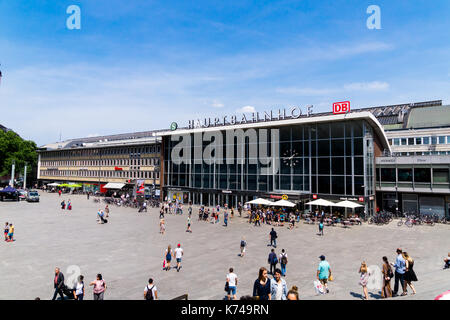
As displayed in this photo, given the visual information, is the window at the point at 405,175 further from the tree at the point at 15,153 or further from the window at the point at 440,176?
the tree at the point at 15,153

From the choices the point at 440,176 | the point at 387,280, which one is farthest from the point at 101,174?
the point at 387,280

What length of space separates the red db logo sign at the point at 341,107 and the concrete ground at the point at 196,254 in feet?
48.1

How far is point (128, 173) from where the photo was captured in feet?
231

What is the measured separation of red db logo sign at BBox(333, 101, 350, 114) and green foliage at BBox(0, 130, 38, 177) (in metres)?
89.5

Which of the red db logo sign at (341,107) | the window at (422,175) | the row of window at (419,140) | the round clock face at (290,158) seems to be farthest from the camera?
the row of window at (419,140)

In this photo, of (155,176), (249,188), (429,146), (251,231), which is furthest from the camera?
(155,176)

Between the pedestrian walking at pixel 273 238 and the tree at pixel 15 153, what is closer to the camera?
the pedestrian walking at pixel 273 238

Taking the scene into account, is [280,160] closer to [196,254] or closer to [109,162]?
[196,254]

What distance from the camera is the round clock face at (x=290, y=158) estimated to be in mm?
41281

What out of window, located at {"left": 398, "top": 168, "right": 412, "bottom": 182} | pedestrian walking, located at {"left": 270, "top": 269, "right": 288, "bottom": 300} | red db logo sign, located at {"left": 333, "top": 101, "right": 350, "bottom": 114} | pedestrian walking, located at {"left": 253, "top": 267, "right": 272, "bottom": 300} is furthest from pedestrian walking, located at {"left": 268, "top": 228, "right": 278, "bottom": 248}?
window, located at {"left": 398, "top": 168, "right": 412, "bottom": 182}

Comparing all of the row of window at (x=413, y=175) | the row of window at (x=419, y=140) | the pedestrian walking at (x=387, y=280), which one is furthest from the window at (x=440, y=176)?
the pedestrian walking at (x=387, y=280)
